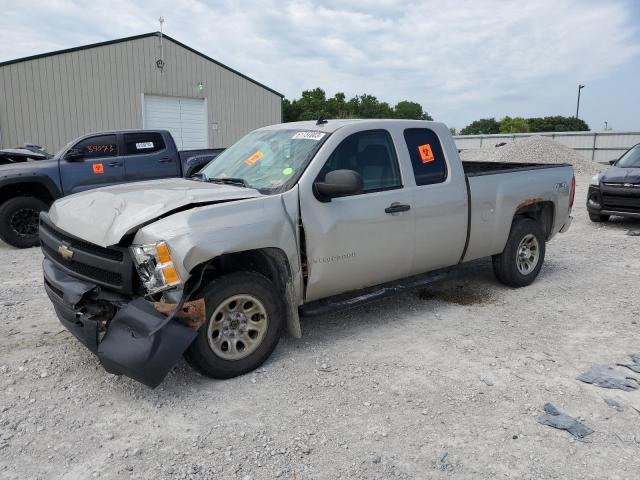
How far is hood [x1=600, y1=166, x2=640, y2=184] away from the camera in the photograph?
387 inches

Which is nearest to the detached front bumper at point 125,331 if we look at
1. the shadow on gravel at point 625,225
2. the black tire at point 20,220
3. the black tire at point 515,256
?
the black tire at point 515,256

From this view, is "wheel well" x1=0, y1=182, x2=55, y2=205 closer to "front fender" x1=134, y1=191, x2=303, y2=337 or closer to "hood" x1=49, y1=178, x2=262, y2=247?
"hood" x1=49, y1=178, x2=262, y2=247

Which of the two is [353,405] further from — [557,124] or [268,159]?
[557,124]

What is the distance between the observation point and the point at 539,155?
81.5 feet

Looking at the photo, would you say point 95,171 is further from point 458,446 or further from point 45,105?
point 45,105

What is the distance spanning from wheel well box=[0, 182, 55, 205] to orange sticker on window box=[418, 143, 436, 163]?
6.66 meters

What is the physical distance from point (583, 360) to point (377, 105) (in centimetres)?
5992

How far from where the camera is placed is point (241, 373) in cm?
383

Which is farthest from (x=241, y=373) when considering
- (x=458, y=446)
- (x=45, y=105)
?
(x=45, y=105)

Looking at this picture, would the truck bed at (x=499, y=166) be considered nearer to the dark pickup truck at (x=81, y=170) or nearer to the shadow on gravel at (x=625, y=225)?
the shadow on gravel at (x=625, y=225)

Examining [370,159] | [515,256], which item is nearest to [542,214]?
[515,256]

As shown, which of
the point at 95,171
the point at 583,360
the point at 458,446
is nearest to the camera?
the point at 458,446

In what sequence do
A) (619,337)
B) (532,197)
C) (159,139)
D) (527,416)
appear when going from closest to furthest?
(527,416)
(619,337)
(532,197)
(159,139)

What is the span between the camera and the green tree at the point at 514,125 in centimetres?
7081
